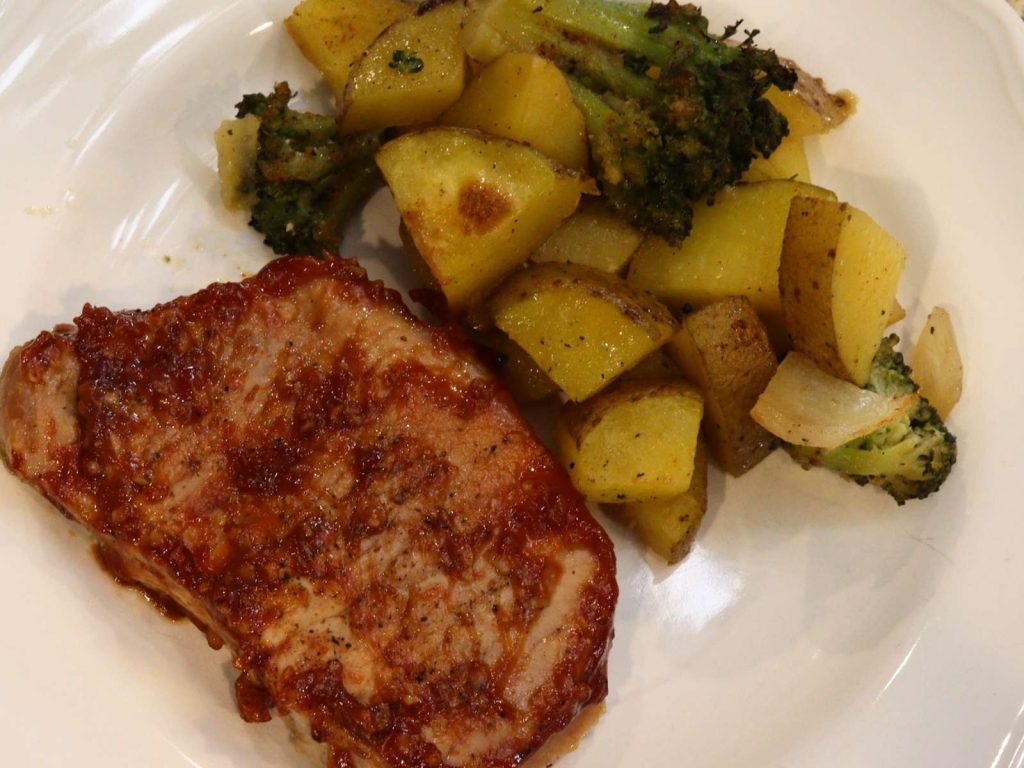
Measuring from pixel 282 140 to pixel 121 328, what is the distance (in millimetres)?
800

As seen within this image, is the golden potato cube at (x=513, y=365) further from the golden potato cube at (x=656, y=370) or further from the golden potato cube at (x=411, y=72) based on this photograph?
the golden potato cube at (x=411, y=72)

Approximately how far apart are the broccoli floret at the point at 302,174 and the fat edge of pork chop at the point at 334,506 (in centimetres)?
38

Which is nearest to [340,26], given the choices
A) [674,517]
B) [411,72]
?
[411,72]

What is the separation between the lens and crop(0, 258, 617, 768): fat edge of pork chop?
227cm

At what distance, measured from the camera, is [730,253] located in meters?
2.70

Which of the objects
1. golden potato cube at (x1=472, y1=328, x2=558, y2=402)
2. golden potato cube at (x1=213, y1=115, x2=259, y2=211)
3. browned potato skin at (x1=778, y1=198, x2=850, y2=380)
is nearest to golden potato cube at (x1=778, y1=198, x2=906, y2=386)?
browned potato skin at (x1=778, y1=198, x2=850, y2=380)

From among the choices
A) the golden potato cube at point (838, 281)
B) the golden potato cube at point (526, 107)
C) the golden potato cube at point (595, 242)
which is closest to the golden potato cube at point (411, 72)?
the golden potato cube at point (526, 107)

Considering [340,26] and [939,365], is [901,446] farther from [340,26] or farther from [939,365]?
[340,26]

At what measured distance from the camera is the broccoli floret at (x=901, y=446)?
8.53ft

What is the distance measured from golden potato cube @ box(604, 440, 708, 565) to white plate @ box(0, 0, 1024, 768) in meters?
0.14

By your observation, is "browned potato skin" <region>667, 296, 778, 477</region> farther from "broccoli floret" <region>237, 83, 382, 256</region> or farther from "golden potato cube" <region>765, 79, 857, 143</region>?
"broccoli floret" <region>237, 83, 382, 256</region>

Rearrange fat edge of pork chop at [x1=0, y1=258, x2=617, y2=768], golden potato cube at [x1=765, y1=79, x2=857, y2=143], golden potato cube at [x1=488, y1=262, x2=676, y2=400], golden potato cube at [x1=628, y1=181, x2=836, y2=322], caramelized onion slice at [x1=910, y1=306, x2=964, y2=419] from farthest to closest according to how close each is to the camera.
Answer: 1. golden potato cube at [x1=765, y1=79, x2=857, y2=143]
2. caramelized onion slice at [x1=910, y1=306, x2=964, y2=419]
3. golden potato cube at [x1=628, y1=181, x2=836, y2=322]
4. golden potato cube at [x1=488, y1=262, x2=676, y2=400]
5. fat edge of pork chop at [x1=0, y1=258, x2=617, y2=768]

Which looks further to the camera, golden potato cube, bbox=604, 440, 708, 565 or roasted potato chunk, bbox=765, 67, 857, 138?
roasted potato chunk, bbox=765, 67, 857, 138

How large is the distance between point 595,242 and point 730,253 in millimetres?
439
